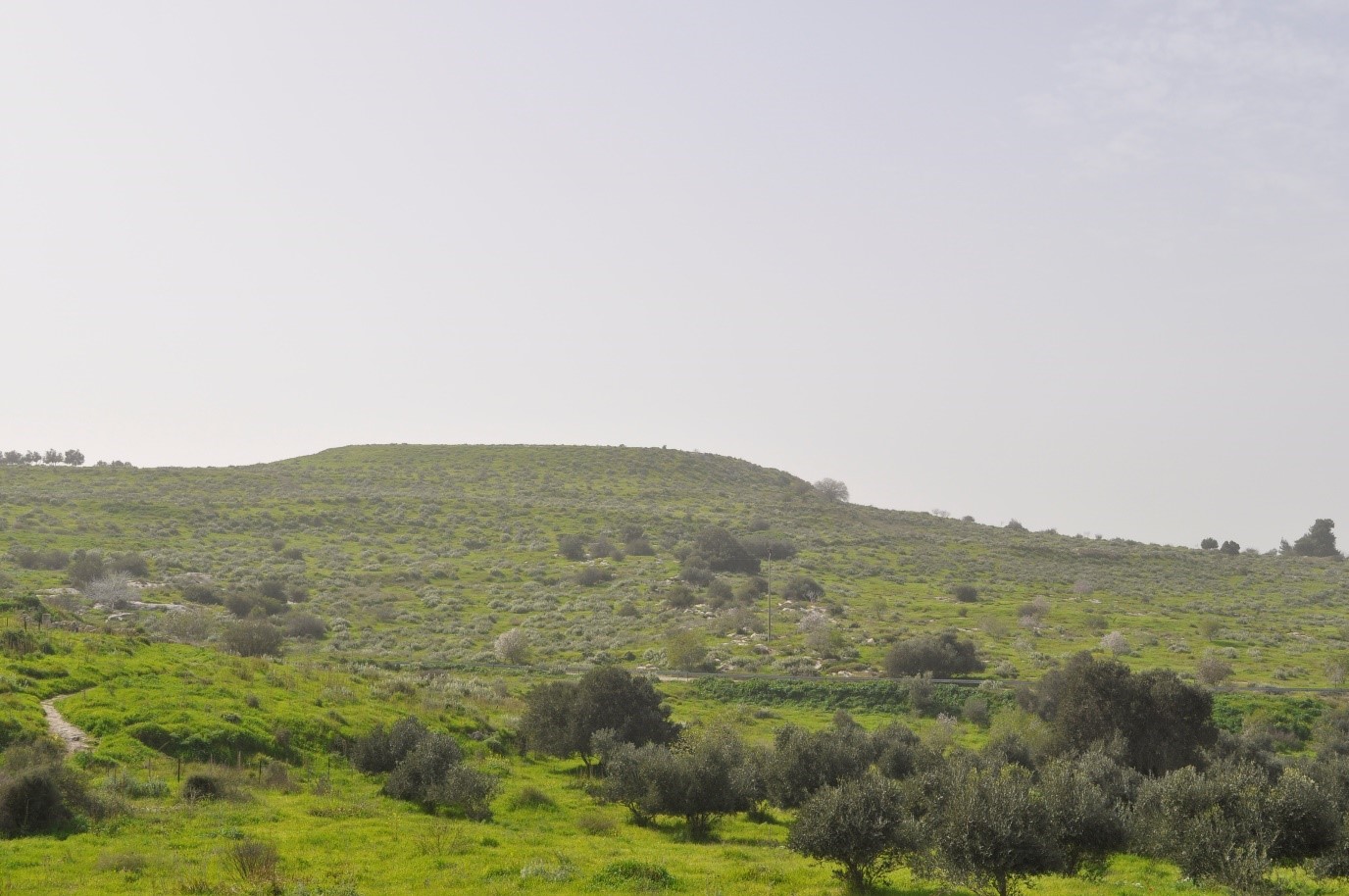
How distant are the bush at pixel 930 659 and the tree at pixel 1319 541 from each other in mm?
107574

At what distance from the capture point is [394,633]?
71.8 meters

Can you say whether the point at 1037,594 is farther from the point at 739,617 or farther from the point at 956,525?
the point at 956,525

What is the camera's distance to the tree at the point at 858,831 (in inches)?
878

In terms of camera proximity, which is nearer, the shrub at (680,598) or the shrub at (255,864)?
the shrub at (255,864)

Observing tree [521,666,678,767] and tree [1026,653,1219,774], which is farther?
tree [1026,653,1219,774]

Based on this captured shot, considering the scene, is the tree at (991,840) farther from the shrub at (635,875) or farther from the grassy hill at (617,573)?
the grassy hill at (617,573)

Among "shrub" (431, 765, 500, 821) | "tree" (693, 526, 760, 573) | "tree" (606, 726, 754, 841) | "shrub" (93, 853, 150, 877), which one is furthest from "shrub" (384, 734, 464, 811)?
"tree" (693, 526, 760, 573)

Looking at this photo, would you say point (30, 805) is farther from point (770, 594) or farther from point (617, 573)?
point (617, 573)

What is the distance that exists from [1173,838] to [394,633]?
58739mm

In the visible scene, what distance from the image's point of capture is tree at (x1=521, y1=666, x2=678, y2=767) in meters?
40.8

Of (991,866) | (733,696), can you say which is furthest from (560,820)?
(733,696)

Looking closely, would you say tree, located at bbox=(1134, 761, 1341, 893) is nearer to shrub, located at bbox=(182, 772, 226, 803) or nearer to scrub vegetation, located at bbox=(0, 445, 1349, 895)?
Answer: scrub vegetation, located at bbox=(0, 445, 1349, 895)

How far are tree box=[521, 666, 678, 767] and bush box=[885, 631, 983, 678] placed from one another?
23.5 metres

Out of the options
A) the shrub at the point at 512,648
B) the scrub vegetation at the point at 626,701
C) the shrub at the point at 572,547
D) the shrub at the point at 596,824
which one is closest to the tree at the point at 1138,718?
the scrub vegetation at the point at 626,701
